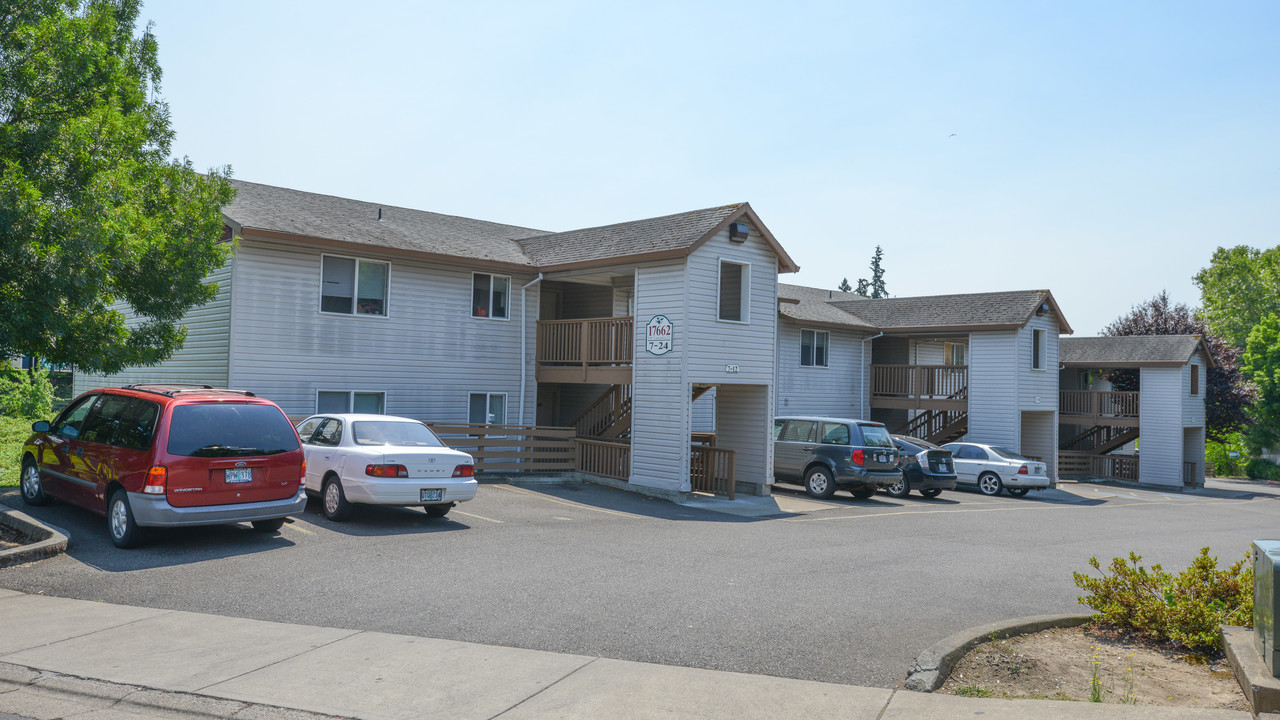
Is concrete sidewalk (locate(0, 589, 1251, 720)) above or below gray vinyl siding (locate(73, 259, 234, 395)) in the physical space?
below

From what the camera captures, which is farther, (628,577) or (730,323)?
(730,323)

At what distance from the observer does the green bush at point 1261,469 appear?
42.1 metres

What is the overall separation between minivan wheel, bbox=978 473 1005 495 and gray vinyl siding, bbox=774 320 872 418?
5679 mm

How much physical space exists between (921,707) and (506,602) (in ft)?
13.3

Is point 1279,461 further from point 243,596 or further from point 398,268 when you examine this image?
point 243,596

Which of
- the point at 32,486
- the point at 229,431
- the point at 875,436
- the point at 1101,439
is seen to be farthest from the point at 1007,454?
the point at 32,486

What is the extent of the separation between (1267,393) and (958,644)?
4375 centimetres

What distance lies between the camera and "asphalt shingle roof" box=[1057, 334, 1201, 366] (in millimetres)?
32656

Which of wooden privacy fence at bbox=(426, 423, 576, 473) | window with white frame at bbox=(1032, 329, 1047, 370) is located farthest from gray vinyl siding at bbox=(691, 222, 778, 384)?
window with white frame at bbox=(1032, 329, 1047, 370)

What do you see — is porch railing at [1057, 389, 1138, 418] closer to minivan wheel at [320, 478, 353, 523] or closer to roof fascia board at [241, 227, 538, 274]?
roof fascia board at [241, 227, 538, 274]

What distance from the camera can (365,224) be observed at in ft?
66.7

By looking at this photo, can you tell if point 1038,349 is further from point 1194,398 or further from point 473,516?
point 473,516

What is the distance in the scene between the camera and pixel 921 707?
5.60m

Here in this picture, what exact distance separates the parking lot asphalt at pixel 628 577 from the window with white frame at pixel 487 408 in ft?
18.6
